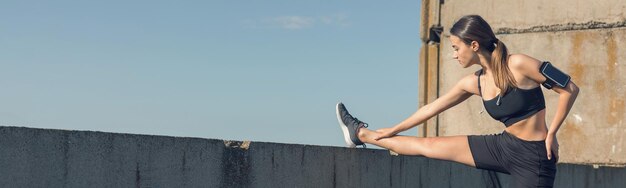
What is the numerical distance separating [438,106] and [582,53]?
457cm

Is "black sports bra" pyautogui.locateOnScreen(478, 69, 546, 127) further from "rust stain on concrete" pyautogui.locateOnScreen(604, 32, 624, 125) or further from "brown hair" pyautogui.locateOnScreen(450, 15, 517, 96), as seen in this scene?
"rust stain on concrete" pyautogui.locateOnScreen(604, 32, 624, 125)

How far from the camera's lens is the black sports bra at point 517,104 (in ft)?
16.9

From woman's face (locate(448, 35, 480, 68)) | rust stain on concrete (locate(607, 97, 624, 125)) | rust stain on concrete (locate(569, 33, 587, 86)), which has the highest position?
rust stain on concrete (locate(569, 33, 587, 86))

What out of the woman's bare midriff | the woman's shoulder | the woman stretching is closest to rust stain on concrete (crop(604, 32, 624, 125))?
the woman stretching

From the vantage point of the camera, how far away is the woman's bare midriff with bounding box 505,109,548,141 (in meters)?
5.25

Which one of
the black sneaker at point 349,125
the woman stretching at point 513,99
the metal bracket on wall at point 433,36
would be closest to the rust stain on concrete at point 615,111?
the metal bracket on wall at point 433,36

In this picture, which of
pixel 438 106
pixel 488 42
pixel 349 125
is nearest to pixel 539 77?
pixel 488 42

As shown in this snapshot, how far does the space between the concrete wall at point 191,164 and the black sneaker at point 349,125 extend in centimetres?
9

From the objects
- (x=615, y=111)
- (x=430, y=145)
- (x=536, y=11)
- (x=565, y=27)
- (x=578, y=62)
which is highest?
(x=536, y=11)

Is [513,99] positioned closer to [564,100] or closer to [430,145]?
[564,100]

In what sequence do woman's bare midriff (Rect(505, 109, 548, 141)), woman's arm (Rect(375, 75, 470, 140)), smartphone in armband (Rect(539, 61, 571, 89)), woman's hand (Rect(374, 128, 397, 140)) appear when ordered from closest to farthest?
smartphone in armband (Rect(539, 61, 571, 89)) < woman's bare midriff (Rect(505, 109, 548, 141)) < woman's arm (Rect(375, 75, 470, 140)) < woman's hand (Rect(374, 128, 397, 140))

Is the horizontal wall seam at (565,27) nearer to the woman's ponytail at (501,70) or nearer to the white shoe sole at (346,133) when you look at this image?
the white shoe sole at (346,133)

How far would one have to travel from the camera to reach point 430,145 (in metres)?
5.95

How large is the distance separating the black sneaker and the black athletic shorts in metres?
0.89
